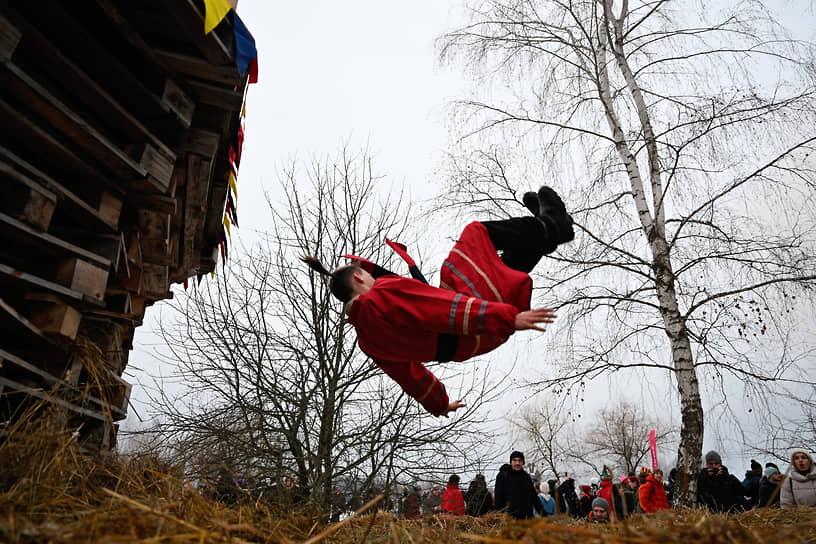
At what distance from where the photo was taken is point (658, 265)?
857 cm

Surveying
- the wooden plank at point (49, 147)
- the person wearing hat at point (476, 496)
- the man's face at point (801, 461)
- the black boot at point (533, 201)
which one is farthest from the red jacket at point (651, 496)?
the wooden plank at point (49, 147)

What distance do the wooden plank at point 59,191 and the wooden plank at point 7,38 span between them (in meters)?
0.46

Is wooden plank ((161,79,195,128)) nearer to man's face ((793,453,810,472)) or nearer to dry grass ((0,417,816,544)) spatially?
dry grass ((0,417,816,544))

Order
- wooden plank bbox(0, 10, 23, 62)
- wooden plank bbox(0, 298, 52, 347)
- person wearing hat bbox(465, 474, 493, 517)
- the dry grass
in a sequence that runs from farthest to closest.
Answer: person wearing hat bbox(465, 474, 493, 517) < wooden plank bbox(0, 298, 52, 347) < wooden plank bbox(0, 10, 23, 62) < the dry grass

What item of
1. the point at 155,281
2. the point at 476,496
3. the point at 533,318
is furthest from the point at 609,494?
the point at 476,496

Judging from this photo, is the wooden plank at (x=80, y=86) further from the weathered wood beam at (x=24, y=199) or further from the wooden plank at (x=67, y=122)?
the weathered wood beam at (x=24, y=199)

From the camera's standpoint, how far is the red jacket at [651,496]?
24.0ft

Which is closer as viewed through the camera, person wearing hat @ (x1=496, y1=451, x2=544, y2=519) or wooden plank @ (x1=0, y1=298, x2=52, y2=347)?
wooden plank @ (x1=0, y1=298, x2=52, y2=347)

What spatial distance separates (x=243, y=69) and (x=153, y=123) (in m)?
0.92

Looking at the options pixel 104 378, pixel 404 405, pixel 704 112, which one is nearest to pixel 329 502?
pixel 404 405

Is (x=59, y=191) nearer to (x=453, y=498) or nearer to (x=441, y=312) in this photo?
(x=441, y=312)

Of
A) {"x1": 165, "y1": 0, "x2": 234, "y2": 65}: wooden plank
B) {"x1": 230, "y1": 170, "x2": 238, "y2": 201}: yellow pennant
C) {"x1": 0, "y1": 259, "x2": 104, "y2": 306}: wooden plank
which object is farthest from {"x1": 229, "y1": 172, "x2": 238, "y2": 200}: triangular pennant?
{"x1": 0, "y1": 259, "x2": 104, "y2": 306}: wooden plank

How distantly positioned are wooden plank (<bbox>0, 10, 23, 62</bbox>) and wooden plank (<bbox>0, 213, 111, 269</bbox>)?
79 centimetres

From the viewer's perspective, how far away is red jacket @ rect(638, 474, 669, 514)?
732 cm
